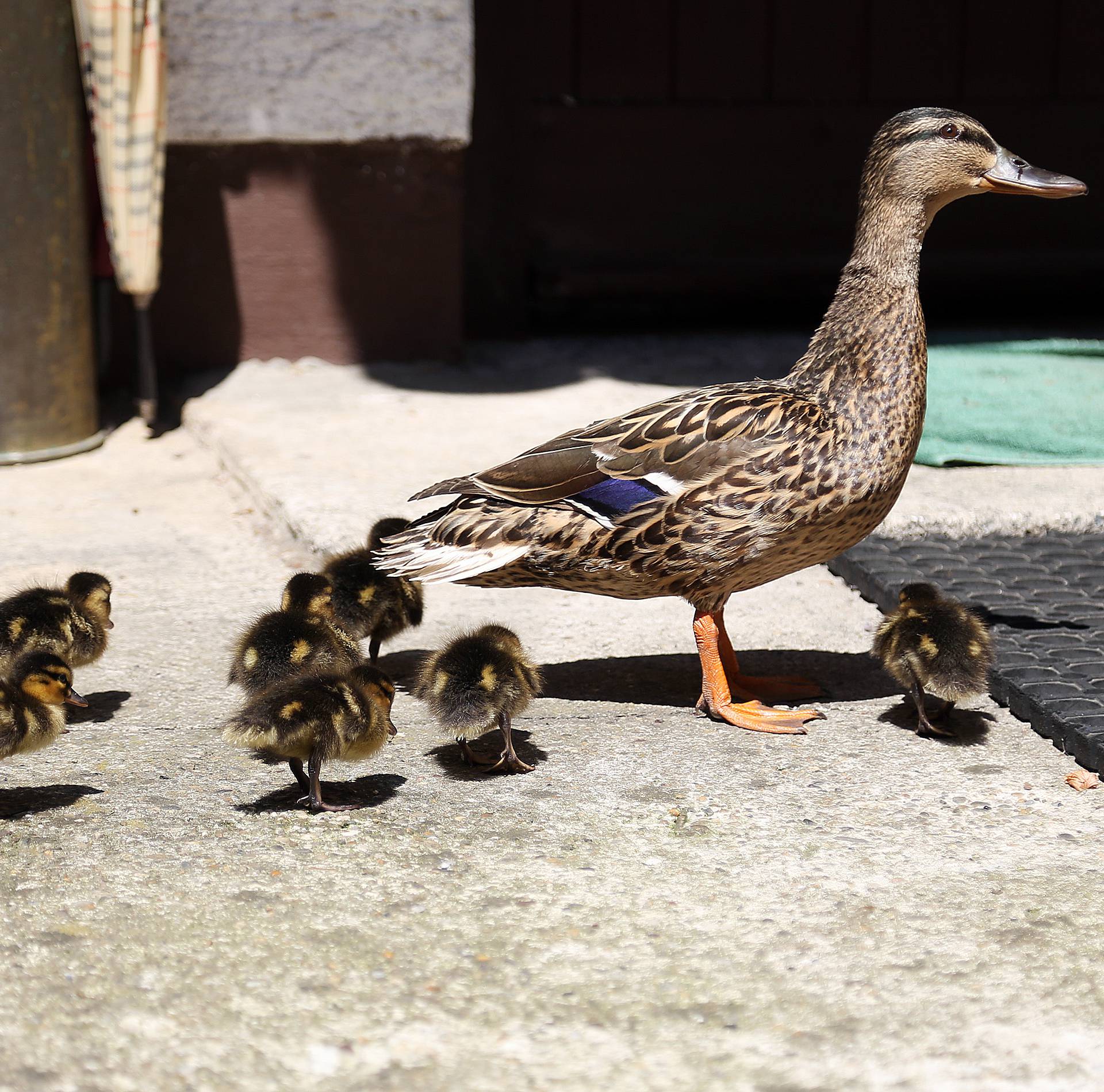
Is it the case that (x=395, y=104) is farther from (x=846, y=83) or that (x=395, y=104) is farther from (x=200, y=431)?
(x=846, y=83)

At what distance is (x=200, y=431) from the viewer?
8273mm

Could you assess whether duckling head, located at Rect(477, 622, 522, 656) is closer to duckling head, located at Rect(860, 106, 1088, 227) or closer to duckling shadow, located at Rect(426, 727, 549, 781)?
duckling shadow, located at Rect(426, 727, 549, 781)

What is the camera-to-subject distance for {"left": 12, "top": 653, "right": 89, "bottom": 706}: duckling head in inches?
155

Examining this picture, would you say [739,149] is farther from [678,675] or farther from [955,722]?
→ [955,722]

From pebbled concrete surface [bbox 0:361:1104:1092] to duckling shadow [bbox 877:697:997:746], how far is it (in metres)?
0.02

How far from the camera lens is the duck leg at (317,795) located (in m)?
3.75

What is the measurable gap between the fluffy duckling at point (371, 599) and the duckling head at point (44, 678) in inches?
38.0

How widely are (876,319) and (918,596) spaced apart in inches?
34.2

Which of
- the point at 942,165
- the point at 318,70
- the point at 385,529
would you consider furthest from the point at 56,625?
the point at 318,70

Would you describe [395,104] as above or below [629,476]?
above

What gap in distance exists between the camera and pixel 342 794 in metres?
4.00

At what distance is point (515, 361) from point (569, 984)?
279 inches

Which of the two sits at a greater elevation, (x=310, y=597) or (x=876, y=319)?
(x=876, y=319)

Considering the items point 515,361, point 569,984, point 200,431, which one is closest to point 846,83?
point 515,361
